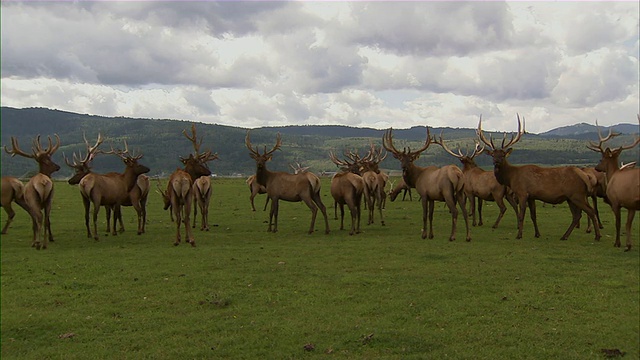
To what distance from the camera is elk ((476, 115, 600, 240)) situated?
17250 millimetres

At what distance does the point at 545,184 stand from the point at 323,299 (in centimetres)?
1061

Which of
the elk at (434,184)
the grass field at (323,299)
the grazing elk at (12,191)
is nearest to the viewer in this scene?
the grass field at (323,299)

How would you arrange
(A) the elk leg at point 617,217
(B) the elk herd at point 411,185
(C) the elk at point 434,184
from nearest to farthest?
(A) the elk leg at point 617,217 → (B) the elk herd at point 411,185 → (C) the elk at point 434,184

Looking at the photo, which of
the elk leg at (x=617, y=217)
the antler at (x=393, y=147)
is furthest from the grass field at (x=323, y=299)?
the antler at (x=393, y=147)

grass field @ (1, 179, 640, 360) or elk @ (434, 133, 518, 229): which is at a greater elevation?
elk @ (434, 133, 518, 229)

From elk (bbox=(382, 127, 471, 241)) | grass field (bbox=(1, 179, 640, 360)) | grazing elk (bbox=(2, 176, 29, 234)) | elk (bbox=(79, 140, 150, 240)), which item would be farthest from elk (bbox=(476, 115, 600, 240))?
grazing elk (bbox=(2, 176, 29, 234))

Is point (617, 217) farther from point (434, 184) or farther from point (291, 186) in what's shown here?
point (291, 186)

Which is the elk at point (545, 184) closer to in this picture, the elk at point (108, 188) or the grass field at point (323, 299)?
the grass field at point (323, 299)

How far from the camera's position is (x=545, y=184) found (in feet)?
57.6

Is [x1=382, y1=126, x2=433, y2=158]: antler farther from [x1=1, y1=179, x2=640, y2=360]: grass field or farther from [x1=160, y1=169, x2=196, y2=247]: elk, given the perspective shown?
[x1=160, y1=169, x2=196, y2=247]: elk

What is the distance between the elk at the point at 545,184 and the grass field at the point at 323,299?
46.6 inches

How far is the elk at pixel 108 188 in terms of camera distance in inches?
720

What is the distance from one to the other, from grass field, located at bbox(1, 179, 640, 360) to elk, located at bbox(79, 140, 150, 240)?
1556 mm

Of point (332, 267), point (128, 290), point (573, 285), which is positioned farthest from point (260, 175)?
point (573, 285)
